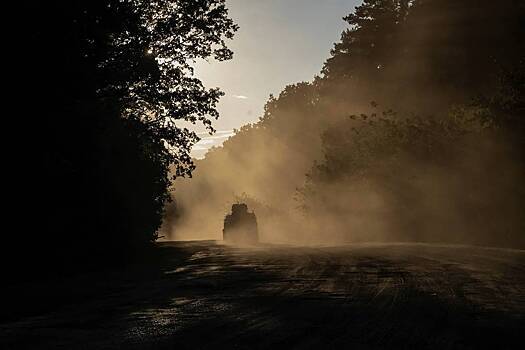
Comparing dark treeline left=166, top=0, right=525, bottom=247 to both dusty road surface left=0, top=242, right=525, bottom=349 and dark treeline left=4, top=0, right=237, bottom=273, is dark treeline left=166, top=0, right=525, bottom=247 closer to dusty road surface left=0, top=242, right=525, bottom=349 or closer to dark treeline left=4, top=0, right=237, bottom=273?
dark treeline left=4, top=0, right=237, bottom=273

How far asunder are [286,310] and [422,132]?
3009 cm

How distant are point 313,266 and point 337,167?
3499 centimetres

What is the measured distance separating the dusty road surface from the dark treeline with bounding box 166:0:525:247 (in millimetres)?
19000

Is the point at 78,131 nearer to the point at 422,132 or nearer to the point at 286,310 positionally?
the point at 286,310

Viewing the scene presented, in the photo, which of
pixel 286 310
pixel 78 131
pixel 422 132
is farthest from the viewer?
pixel 422 132

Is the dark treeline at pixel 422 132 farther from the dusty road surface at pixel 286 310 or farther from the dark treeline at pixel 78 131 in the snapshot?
the dusty road surface at pixel 286 310

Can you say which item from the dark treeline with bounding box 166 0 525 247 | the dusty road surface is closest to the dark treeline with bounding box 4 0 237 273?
the dusty road surface

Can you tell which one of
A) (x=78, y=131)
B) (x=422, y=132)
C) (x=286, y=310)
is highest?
(x=422, y=132)

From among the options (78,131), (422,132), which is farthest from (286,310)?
(422,132)

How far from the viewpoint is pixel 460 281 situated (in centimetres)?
987

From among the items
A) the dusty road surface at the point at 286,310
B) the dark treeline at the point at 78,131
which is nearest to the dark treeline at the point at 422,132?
the dark treeline at the point at 78,131

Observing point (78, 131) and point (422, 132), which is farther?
point (422, 132)

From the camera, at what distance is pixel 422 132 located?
35.8 metres

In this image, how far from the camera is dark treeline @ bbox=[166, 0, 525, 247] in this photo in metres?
30.7
